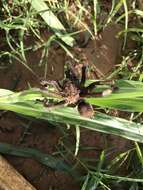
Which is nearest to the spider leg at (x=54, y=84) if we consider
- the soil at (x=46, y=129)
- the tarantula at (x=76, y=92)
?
the tarantula at (x=76, y=92)

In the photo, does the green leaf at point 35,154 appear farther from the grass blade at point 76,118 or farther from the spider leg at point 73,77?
the spider leg at point 73,77

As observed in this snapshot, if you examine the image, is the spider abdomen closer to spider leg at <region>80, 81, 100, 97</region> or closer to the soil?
spider leg at <region>80, 81, 100, 97</region>

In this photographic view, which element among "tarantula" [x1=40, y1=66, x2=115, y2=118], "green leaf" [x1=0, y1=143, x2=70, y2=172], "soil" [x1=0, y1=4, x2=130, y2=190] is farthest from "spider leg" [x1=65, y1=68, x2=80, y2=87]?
"green leaf" [x1=0, y1=143, x2=70, y2=172]

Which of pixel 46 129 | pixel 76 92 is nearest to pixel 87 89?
pixel 76 92

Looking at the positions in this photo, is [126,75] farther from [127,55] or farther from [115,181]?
[115,181]

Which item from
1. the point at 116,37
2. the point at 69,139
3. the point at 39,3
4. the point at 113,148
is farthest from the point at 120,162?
the point at 39,3
